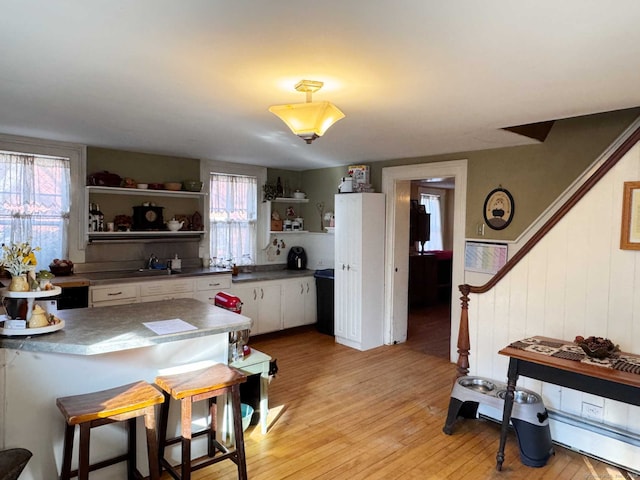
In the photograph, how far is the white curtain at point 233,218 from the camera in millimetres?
5629

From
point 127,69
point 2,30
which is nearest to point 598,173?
point 127,69

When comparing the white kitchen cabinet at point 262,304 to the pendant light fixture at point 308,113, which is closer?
the pendant light fixture at point 308,113

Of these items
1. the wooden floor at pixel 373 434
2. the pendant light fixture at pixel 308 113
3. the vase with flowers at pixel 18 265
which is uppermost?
the pendant light fixture at pixel 308 113

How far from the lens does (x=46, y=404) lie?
221 cm

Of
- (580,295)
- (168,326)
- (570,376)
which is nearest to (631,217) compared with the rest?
(580,295)

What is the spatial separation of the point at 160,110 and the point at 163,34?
134cm

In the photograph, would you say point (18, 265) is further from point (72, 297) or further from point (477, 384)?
point (477, 384)

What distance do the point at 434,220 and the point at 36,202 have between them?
284 inches

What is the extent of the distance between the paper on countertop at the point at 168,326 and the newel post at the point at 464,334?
198 cm

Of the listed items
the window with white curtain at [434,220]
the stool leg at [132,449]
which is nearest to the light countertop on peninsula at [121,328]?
the stool leg at [132,449]

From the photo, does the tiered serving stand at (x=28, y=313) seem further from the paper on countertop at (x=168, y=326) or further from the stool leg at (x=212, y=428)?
the stool leg at (x=212, y=428)

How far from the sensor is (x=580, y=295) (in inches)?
115

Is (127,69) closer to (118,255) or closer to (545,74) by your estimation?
(545,74)

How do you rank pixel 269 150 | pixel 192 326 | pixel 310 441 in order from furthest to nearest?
pixel 269 150
pixel 310 441
pixel 192 326
